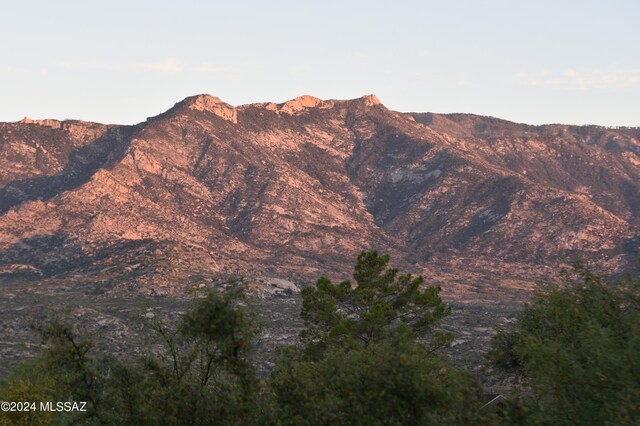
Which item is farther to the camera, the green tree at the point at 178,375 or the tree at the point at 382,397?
the green tree at the point at 178,375

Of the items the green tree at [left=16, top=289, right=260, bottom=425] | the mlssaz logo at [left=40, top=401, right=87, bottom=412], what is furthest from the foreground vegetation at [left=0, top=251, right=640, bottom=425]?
the mlssaz logo at [left=40, top=401, right=87, bottom=412]

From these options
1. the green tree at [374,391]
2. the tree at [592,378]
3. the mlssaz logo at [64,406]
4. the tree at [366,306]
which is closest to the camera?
the tree at [592,378]

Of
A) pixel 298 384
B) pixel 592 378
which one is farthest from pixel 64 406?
pixel 592 378

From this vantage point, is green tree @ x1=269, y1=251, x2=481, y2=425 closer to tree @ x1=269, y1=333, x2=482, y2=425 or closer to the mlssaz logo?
tree @ x1=269, y1=333, x2=482, y2=425

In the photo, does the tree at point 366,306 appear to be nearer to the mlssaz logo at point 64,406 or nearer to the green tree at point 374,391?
the mlssaz logo at point 64,406

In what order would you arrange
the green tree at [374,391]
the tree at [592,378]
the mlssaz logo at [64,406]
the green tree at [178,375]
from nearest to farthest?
the tree at [592,378] → the green tree at [374,391] → the green tree at [178,375] → the mlssaz logo at [64,406]

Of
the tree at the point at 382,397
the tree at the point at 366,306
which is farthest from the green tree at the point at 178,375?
the tree at the point at 366,306

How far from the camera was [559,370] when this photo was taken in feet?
90.1

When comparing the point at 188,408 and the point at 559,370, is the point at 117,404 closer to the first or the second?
the point at 188,408

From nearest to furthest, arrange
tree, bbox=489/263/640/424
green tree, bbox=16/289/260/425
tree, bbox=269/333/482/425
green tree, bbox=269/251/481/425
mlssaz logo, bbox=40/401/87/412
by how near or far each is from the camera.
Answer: tree, bbox=489/263/640/424, tree, bbox=269/333/482/425, green tree, bbox=269/251/481/425, green tree, bbox=16/289/260/425, mlssaz logo, bbox=40/401/87/412

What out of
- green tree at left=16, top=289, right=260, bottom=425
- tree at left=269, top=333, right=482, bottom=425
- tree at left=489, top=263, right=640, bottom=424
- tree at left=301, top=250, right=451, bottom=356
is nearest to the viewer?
tree at left=489, top=263, right=640, bottom=424

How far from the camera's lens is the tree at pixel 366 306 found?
181ft

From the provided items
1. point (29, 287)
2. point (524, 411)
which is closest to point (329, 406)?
point (524, 411)

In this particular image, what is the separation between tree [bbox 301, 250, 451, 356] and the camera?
2176 inches
